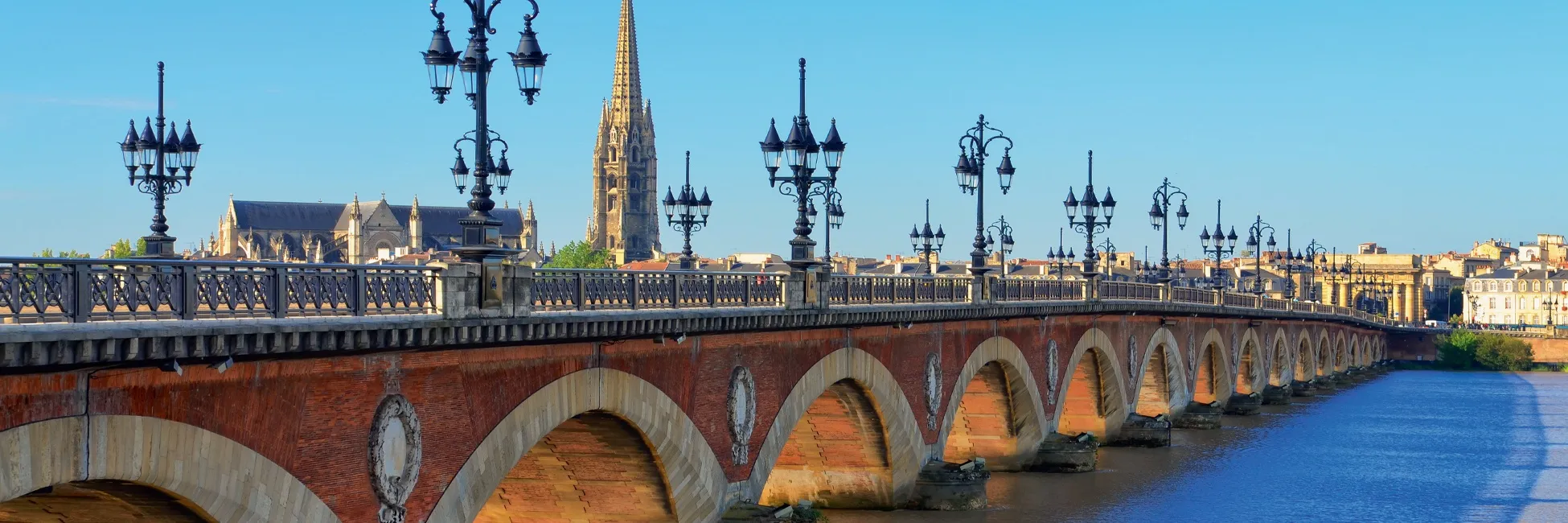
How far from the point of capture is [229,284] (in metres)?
14.6

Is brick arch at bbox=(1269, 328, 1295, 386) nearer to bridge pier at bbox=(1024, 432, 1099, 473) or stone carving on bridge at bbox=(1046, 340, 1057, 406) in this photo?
stone carving on bridge at bbox=(1046, 340, 1057, 406)

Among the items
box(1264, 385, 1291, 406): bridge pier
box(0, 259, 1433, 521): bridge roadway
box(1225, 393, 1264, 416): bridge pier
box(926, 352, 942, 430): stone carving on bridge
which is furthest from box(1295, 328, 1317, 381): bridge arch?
box(926, 352, 942, 430): stone carving on bridge

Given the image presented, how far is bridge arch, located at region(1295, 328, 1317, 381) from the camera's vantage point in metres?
95.9

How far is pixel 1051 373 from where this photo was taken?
149 feet

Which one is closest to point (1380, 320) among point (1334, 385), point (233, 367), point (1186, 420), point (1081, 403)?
point (1334, 385)

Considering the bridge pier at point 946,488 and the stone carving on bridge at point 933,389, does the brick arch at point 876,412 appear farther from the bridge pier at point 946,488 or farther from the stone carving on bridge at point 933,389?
the stone carving on bridge at point 933,389

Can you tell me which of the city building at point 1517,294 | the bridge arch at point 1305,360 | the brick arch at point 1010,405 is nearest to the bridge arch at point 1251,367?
the bridge arch at point 1305,360

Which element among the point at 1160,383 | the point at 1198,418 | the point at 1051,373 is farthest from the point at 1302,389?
the point at 1051,373

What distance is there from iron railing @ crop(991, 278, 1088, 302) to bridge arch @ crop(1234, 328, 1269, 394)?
106ft

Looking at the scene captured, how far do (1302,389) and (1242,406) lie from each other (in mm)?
18250

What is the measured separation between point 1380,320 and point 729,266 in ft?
152

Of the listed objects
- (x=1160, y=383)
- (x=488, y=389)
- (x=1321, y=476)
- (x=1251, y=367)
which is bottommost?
(x=1321, y=476)

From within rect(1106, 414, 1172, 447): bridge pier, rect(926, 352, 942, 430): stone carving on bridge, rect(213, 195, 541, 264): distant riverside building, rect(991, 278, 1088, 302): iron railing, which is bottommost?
rect(1106, 414, 1172, 447): bridge pier

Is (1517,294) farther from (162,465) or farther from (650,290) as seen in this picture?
(162,465)
